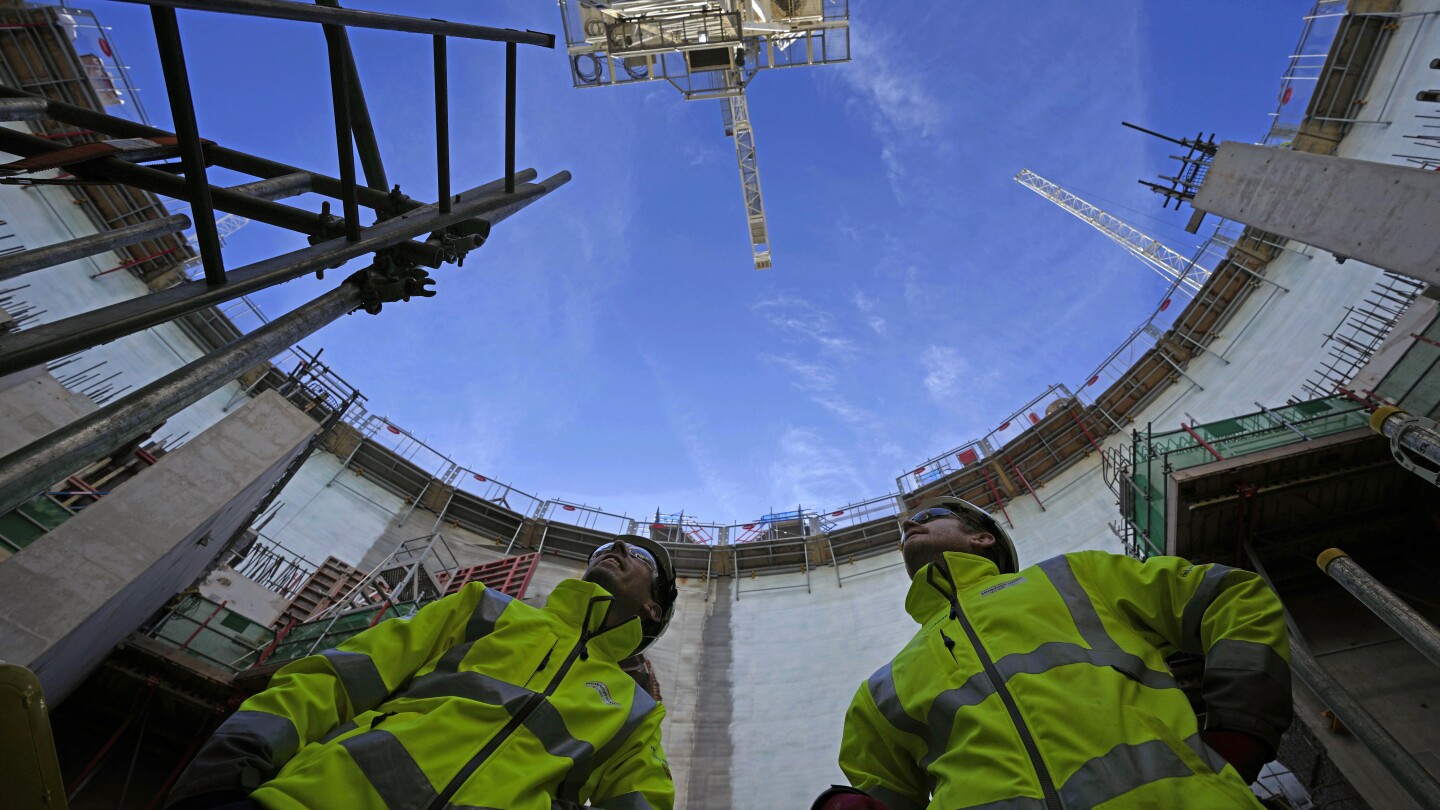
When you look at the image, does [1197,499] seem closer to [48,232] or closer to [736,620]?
[736,620]

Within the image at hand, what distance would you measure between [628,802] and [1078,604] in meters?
3.05

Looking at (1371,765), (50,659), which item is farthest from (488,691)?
(1371,765)

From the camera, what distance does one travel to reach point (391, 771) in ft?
10.6

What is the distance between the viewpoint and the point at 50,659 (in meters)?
6.21

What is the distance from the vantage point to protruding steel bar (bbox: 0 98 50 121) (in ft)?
13.3

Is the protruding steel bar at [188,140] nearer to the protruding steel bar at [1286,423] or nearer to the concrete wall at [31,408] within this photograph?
the concrete wall at [31,408]

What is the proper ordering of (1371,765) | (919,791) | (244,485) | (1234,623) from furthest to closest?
1. (244,485)
2. (1371,765)
3. (919,791)
4. (1234,623)

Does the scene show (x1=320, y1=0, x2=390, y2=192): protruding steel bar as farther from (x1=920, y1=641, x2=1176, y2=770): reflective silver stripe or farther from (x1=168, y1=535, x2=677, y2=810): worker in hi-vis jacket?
(x1=920, y1=641, x2=1176, y2=770): reflective silver stripe

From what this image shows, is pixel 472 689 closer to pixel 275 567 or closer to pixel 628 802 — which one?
pixel 628 802

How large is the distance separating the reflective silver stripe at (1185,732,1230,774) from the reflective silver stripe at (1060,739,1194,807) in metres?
0.24

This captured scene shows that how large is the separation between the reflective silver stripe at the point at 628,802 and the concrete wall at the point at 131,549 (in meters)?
5.47

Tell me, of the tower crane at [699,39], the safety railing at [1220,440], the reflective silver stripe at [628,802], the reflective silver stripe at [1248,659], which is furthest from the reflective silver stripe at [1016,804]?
the tower crane at [699,39]

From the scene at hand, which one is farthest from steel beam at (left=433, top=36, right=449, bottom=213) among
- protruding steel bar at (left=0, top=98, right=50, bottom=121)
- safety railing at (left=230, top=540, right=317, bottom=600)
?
safety railing at (left=230, top=540, right=317, bottom=600)

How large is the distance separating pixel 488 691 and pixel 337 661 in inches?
33.8
